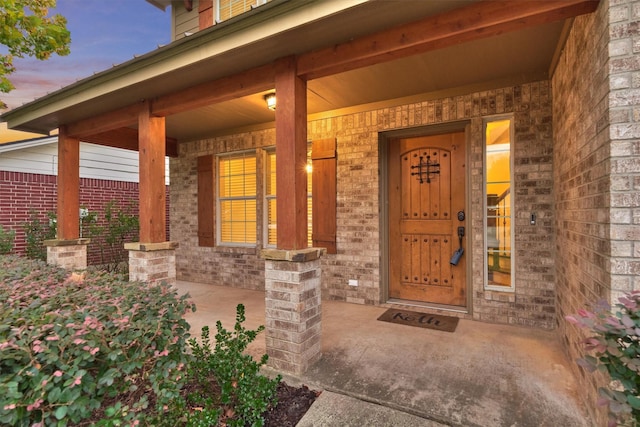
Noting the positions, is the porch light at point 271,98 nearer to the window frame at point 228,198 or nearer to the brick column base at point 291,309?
the window frame at point 228,198

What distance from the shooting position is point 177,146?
5.97 meters

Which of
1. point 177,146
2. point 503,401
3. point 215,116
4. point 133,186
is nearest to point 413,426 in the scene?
point 503,401

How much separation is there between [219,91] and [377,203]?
2.29 m

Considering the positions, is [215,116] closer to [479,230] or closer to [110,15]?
[479,230]

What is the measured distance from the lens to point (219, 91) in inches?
119

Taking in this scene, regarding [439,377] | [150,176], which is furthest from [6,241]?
[439,377]

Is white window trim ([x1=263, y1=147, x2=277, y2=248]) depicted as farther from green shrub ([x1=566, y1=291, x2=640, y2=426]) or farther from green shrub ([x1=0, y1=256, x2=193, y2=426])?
green shrub ([x1=566, y1=291, x2=640, y2=426])

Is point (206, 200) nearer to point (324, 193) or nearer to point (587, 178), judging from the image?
point (324, 193)

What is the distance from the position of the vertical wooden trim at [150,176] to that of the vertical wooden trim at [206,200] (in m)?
1.87

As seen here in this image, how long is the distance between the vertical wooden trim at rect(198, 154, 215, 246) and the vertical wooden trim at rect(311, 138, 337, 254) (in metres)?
2.08

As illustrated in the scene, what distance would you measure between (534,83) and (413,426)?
343 centimetres

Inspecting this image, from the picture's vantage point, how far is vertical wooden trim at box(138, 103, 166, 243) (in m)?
3.58

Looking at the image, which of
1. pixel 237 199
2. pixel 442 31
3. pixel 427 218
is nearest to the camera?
pixel 442 31

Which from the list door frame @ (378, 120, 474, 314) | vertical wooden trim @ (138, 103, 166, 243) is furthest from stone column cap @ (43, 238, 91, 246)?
door frame @ (378, 120, 474, 314)
